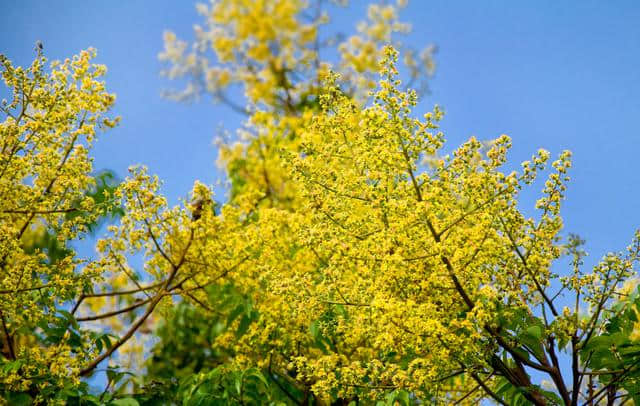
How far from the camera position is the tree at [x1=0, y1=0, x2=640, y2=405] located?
3236 mm

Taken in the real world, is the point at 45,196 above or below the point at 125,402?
above

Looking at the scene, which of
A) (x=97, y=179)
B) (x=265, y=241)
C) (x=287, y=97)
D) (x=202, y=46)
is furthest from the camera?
(x=202, y=46)

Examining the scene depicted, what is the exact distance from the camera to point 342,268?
3.44 metres

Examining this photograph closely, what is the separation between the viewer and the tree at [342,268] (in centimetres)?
324

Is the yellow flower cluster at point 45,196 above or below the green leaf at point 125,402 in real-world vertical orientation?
above

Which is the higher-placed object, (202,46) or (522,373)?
(202,46)

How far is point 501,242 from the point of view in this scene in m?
3.27

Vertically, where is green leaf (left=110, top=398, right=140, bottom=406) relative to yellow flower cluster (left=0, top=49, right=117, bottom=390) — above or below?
below

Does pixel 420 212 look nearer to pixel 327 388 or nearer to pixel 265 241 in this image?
pixel 327 388

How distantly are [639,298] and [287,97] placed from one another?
6580 millimetres

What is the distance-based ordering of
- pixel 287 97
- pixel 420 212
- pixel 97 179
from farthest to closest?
pixel 287 97 → pixel 97 179 → pixel 420 212

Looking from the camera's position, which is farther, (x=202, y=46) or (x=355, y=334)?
(x=202, y=46)

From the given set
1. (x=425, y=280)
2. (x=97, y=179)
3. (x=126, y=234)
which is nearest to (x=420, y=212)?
(x=425, y=280)

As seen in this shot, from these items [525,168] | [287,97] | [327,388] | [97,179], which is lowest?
[327,388]
